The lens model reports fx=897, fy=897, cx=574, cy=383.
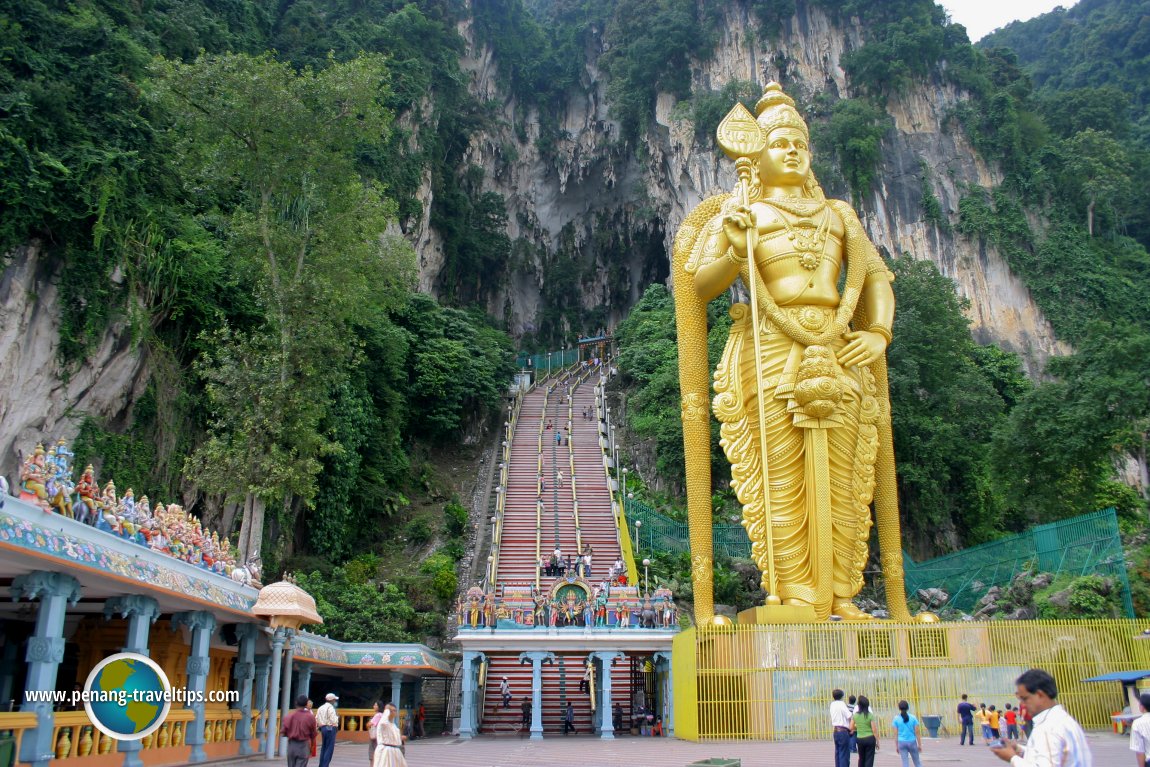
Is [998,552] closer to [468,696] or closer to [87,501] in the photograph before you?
[468,696]

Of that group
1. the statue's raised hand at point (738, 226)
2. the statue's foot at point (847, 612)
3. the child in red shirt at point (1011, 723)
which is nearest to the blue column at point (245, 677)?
the statue's foot at point (847, 612)

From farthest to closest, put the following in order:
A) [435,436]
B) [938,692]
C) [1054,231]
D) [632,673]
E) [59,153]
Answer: [1054,231], [435,436], [632,673], [59,153], [938,692]

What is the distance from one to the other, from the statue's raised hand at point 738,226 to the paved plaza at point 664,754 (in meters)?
5.76

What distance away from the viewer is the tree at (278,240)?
13.6 meters

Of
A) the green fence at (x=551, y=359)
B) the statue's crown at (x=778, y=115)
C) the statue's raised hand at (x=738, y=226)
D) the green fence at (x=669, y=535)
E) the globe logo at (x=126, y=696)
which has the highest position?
the green fence at (x=551, y=359)

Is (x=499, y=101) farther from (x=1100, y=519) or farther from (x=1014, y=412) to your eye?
(x=1100, y=519)

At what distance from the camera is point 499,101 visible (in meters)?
37.9

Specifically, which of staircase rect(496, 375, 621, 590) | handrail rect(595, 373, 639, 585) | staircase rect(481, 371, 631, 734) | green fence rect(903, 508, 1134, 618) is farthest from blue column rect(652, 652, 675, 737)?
green fence rect(903, 508, 1134, 618)

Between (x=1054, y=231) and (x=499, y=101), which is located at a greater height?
(x=499, y=101)

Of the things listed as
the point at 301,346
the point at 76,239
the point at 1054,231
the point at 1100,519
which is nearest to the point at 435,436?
the point at 301,346

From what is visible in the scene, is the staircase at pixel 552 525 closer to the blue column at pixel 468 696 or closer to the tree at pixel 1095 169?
the blue column at pixel 468 696

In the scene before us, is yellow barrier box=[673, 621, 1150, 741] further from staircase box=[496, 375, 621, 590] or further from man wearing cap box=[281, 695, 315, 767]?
staircase box=[496, 375, 621, 590]

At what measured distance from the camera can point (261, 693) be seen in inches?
412

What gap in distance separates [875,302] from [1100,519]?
495 centimetres
